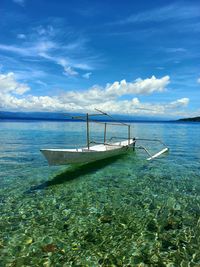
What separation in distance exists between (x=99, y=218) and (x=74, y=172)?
27.4 ft

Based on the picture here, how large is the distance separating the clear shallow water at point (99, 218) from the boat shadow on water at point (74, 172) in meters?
0.06

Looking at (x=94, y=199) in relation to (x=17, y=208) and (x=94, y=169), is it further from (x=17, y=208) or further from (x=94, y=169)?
A: (x=94, y=169)

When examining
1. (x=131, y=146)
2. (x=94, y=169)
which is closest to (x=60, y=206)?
(x=94, y=169)

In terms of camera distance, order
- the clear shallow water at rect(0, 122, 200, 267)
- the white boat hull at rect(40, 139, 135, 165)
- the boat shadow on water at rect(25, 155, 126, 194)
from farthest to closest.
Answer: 1. the white boat hull at rect(40, 139, 135, 165)
2. the boat shadow on water at rect(25, 155, 126, 194)
3. the clear shallow water at rect(0, 122, 200, 267)

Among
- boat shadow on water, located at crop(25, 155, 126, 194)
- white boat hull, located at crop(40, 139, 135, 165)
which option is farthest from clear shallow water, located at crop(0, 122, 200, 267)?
white boat hull, located at crop(40, 139, 135, 165)

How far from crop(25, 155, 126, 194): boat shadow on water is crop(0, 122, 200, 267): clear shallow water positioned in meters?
0.06

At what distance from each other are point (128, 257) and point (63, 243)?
207 centimetres

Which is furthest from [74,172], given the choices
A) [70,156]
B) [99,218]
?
[99,218]

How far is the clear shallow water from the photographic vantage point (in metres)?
7.85

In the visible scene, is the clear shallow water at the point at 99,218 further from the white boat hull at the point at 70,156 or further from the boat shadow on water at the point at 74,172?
the white boat hull at the point at 70,156

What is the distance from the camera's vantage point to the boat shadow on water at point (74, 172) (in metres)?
15.0

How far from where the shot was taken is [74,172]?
18.5 m

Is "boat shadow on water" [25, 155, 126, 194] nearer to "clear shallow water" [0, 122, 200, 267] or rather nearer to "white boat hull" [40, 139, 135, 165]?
"clear shallow water" [0, 122, 200, 267]

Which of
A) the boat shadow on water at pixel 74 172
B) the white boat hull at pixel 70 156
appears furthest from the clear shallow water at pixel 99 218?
the white boat hull at pixel 70 156
